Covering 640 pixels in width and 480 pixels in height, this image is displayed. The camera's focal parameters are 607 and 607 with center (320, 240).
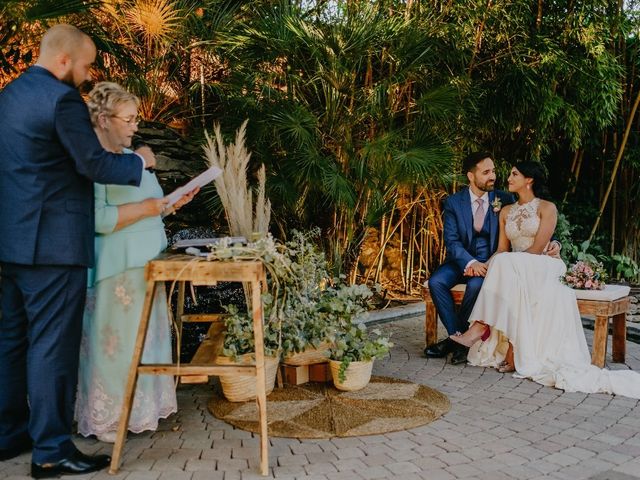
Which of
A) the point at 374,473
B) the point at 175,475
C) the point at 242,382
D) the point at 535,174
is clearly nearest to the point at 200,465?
the point at 175,475

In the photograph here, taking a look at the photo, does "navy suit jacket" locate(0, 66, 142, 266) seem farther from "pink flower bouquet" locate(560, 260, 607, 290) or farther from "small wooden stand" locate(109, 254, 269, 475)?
"pink flower bouquet" locate(560, 260, 607, 290)

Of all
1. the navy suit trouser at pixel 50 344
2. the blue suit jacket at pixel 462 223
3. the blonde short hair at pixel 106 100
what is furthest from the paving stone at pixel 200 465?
the blue suit jacket at pixel 462 223

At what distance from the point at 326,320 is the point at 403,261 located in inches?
145

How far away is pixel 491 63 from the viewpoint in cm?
656

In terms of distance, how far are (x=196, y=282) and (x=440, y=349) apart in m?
2.67

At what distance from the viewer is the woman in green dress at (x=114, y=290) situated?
2889 mm

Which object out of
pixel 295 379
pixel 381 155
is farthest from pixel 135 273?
pixel 381 155

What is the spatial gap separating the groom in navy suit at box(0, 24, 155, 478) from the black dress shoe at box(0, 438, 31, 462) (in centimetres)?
29

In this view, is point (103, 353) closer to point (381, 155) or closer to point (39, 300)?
point (39, 300)

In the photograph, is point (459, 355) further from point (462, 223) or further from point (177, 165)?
point (177, 165)

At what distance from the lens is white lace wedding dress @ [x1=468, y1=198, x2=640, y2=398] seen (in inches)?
165

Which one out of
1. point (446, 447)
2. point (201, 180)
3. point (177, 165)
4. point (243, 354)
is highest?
point (177, 165)

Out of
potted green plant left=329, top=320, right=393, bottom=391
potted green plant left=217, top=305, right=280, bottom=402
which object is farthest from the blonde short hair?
potted green plant left=329, top=320, right=393, bottom=391

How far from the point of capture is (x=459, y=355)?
15.1ft
